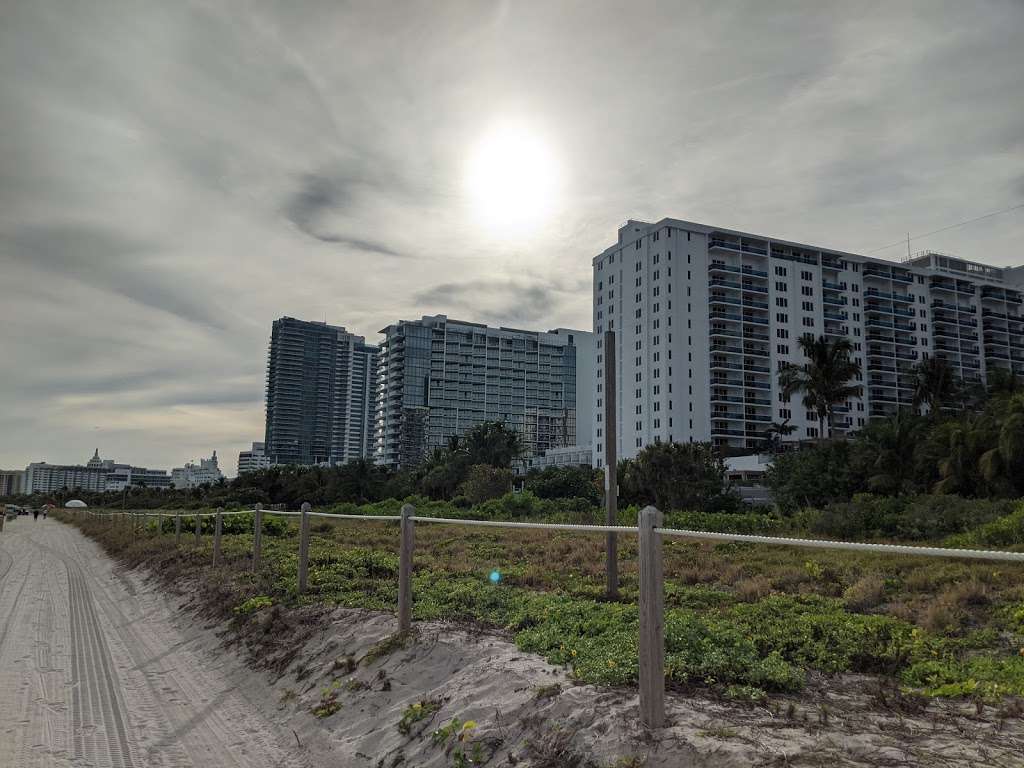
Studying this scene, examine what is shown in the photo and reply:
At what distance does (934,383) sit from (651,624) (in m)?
98.1

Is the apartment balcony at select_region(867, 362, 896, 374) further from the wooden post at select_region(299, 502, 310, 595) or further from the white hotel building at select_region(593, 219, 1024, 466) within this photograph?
the wooden post at select_region(299, 502, 310, 595)

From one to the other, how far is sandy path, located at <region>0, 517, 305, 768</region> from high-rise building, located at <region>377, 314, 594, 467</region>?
154m

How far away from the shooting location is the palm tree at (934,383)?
8775 cm

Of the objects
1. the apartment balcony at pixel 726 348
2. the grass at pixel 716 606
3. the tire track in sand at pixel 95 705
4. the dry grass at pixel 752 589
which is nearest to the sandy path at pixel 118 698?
the tire track in sand at pixel 95 705

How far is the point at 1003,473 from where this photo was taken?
3428 cm

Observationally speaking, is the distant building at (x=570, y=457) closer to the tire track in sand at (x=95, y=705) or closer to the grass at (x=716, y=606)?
the grass at (x=716, y=606)

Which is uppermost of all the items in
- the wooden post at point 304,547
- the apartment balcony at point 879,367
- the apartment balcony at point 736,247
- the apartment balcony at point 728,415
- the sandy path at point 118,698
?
the apartment balcony at point 736,247

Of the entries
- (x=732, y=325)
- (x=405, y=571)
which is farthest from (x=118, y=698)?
(x=732, y=325)

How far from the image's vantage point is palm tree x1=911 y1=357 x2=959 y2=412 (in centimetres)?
8775

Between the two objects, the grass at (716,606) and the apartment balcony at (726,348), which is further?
the apartment balcony at (726,348)

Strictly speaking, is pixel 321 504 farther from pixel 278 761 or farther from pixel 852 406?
pixel 852 406

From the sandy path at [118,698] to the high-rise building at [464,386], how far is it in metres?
154

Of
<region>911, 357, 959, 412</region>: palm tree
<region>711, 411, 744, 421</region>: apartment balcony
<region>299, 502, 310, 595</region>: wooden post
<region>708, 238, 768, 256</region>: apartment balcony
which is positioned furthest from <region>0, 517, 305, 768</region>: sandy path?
<region>911, 357, 959, 412</region>: palm tree

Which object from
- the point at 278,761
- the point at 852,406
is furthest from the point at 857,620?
the point at 852,406
